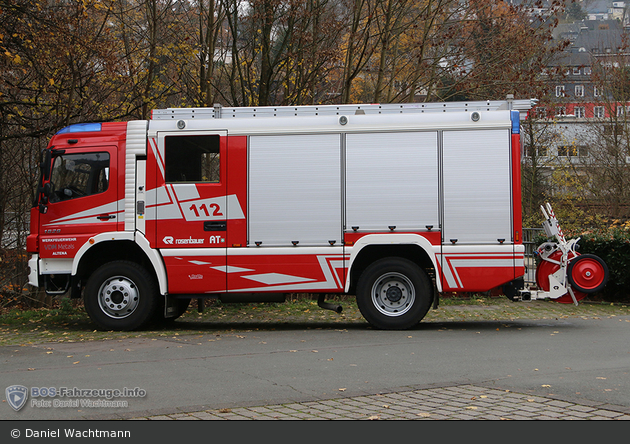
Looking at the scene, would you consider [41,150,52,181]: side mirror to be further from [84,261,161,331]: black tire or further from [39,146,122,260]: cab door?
[84,261,161,331]: black tire

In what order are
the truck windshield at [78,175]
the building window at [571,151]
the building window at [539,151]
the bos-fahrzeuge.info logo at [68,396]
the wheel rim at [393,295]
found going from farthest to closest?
the building window at [571,151] → the building window at [539,151] → the truck windshield at [78,175] → the wheel rim at [393,295] → the bos-fahrzeuge.info logo at [68,396]

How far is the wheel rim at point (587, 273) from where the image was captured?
10.4 meters

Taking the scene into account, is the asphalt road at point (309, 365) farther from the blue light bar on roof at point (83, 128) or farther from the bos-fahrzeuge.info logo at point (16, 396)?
the blue light bar on roof at point (83, 128)

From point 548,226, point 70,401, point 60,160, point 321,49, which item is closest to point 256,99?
point 321,49

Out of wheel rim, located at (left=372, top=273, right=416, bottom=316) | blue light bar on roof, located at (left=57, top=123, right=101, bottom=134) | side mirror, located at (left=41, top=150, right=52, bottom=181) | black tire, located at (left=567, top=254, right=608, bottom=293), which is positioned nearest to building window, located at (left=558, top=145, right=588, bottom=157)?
black tire, located at (left=567, top=254, right=608, bottom=293)

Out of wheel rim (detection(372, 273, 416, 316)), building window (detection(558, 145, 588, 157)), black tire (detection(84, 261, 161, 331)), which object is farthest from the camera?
building window (detection(558, 145, 588, 157))

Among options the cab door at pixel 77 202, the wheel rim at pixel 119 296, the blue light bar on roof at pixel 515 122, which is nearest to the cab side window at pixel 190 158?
the cab door at pixel 77 202

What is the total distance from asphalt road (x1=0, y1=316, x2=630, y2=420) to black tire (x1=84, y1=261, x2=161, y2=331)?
82 centimetres

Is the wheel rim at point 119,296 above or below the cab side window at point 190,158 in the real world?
below

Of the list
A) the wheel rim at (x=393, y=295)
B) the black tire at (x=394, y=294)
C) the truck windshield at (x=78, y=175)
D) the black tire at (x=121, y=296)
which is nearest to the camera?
the black tire at (x=394, y=294)

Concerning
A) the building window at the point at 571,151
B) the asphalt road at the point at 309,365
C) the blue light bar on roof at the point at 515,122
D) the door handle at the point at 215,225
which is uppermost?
the building window at the point at 571,151

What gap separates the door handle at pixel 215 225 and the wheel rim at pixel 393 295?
247 cm

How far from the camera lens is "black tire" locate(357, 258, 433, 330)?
409 inches

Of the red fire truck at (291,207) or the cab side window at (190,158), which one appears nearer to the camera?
the red fire truck at (291,207)
